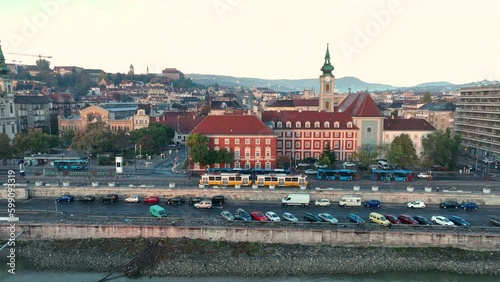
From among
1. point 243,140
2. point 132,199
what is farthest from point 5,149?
point 243,140

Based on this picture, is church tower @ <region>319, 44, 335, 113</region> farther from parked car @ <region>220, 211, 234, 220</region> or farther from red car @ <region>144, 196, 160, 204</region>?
parked car @ <region>220, 211, 234, 220</region>

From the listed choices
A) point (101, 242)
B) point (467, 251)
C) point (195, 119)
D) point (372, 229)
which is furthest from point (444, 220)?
point (195, 119)

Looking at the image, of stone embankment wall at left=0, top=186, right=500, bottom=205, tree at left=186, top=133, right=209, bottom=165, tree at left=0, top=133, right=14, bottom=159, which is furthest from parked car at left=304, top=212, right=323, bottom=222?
tree at left=0, top=133, right=14, bottom=159

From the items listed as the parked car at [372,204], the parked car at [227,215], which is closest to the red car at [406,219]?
the parked car at [372,204]

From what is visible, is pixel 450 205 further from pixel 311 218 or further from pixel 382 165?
pixel 382 165

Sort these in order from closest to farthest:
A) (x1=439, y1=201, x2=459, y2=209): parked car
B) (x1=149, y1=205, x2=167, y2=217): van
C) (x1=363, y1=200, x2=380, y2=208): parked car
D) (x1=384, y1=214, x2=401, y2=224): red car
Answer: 1. (x1=384, y1=214, x2=401, y2=224): red car
2. (x1=149, y1=205, x2=167, y2=217): van
3. (x1=439, y1=201, x2=459, y2=209): parked car
4. (x1=363, y1=200, x2=380, y2=208): parked car

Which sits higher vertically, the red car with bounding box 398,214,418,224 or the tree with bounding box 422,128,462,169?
the tree with bounding box 422,128,462,169
